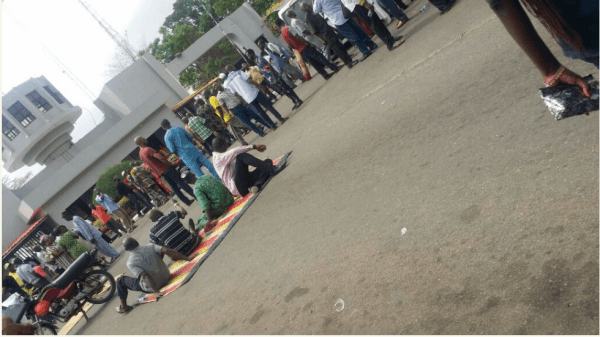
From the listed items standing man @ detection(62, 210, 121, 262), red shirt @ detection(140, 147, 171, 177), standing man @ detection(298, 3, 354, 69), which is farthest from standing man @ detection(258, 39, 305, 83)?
standing man @ detection(62, 210, 121, 262)

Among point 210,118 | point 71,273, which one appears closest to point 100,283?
point 71,273

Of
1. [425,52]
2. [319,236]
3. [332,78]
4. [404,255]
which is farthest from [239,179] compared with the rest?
[332,78]

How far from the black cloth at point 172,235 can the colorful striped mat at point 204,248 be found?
7.6 inches

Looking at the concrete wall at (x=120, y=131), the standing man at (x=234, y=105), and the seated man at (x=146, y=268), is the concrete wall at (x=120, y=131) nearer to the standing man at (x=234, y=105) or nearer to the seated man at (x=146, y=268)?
the standing man at (x=234, y=105)

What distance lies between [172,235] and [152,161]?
3.16 m

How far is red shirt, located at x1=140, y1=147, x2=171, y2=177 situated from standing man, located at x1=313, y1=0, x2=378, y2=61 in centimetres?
489

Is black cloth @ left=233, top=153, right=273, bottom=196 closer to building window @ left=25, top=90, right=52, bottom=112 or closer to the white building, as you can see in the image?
the white building

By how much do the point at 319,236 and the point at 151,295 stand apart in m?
3.63

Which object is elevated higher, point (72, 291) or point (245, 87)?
point (245, 87)

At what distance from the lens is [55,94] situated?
38.3 m

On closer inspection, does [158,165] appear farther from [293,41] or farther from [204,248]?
[293,41]

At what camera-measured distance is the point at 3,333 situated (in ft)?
26.2

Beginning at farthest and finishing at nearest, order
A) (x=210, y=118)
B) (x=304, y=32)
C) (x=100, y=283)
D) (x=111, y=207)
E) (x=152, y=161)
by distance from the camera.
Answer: (x=210, y=118) < (x=111, y=207) < (x=304, y=32) < (x=152, y=161) < (x=100, y=283)

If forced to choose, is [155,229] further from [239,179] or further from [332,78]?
[332,78]
